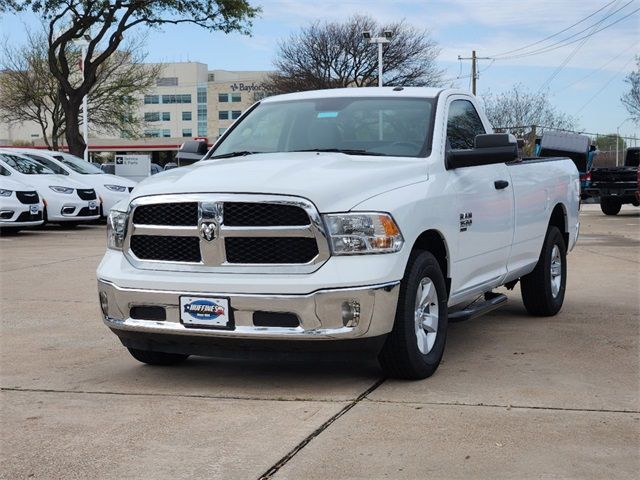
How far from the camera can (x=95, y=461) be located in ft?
13.9

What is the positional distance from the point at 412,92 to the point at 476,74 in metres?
65.3

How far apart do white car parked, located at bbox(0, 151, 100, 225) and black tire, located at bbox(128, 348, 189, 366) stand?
44.3 feet

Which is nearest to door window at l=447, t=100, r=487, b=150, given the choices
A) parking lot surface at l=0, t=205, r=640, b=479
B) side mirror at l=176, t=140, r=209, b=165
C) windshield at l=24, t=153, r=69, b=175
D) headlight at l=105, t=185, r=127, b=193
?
parking lot surface at l=0, t=205, r=640, b=479

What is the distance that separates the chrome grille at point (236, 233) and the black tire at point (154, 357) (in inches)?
30.9

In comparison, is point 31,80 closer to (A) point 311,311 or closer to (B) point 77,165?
(B) point 77,165

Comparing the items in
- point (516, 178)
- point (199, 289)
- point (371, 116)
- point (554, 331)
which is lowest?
point (554, 331)

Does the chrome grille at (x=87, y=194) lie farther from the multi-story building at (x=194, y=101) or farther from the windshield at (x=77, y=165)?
the multi-story building at (x=194, y=101)

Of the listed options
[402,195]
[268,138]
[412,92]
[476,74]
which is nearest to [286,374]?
[402,195]

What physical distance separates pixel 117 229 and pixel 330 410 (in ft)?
6.06

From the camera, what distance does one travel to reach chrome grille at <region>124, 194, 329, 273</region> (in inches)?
208

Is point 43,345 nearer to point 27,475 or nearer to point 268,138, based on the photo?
point 268,138

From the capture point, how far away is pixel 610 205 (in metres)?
25.3

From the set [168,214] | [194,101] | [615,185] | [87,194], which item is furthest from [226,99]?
[168,214]

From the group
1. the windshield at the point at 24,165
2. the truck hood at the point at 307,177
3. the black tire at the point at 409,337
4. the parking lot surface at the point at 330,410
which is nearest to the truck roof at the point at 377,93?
the truck hood at the point at 307,177
